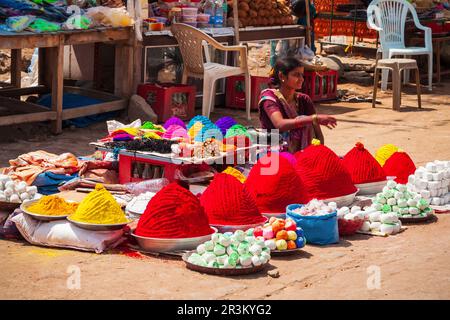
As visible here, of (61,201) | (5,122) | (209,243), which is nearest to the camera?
(209,243)

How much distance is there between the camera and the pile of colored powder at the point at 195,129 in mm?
8039

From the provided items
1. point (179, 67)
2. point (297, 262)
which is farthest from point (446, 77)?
point (297, 262)

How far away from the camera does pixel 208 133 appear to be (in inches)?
317

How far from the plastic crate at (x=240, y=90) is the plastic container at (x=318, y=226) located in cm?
607

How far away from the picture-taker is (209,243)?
5.93 metres

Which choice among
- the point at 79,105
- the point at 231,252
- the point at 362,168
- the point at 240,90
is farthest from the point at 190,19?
the point at 231,252

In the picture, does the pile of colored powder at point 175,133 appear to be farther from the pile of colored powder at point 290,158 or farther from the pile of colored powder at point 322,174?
the pile of colored powder at point 322,174

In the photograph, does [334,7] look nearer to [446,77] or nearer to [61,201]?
[446,77]

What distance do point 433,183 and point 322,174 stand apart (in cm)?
95

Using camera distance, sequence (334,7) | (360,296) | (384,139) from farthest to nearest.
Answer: (334,7) → (384,139) → (360,296)

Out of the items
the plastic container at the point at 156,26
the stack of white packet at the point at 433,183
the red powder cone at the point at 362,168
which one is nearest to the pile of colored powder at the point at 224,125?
the red powder cone at the point at 362,168

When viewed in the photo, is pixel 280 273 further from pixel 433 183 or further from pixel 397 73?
pixel 397 73

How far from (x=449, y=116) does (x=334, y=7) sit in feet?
18.6

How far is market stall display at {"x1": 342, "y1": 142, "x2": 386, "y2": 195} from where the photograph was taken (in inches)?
308
